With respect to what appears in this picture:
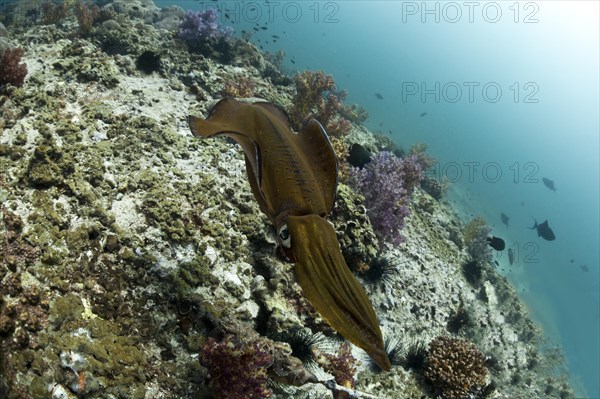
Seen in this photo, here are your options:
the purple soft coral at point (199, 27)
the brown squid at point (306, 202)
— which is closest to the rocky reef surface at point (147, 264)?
the brown squid at point (306, 202)

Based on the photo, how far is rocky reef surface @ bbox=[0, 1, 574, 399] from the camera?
3322mm

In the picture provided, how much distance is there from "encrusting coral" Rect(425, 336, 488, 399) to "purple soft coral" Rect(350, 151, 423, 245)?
2.41m

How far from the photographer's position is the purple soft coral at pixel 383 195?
7934 millimetres

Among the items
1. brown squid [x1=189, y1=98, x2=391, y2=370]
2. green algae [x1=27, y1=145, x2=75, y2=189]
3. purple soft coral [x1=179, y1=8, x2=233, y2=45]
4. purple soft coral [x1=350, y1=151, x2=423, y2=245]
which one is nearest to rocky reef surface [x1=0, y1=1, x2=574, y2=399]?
green algae [x1=27, y1=145, x2=75, y2=189]

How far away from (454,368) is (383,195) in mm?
3729

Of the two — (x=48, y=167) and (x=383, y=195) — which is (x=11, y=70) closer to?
(x=48, y=167)

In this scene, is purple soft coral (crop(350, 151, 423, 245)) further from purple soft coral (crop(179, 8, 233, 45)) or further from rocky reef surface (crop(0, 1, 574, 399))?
purple soft coral (crop(179, 8, 233, 45))

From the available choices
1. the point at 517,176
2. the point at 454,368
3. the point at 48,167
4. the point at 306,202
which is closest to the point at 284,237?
the point at 306,202

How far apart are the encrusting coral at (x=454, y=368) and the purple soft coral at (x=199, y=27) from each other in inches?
513

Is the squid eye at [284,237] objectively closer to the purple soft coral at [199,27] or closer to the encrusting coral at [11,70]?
the encrusting coral at [11,70]

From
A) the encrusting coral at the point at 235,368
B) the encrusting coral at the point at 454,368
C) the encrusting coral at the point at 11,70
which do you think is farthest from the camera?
the encrusting coral at the point at 11,70

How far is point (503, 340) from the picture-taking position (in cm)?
1013

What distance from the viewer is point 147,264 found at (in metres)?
4.32

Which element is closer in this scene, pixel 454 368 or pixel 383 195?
pixel 454 368
